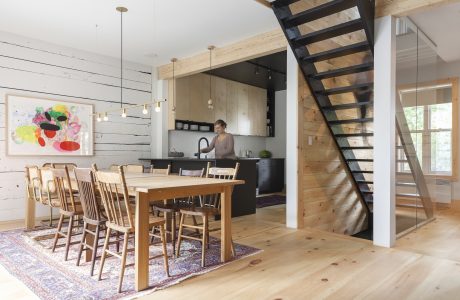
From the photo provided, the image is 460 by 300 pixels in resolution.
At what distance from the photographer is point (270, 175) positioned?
25.2 feet

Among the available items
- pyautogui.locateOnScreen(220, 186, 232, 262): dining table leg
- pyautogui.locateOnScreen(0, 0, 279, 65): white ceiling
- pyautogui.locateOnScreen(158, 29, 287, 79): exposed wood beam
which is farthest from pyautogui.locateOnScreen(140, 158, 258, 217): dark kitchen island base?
pyautogui.locateOnScreen(0, 0, 279, 65): white ceiling

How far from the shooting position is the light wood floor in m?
2.29

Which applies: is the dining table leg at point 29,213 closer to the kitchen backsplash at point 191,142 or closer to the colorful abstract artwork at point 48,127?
the colorful abstract artwork at point 48,127

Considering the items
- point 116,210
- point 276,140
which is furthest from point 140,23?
point 276,140

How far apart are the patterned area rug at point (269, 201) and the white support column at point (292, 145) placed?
176 centimetres

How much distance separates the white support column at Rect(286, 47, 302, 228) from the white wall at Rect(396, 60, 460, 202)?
1189mm

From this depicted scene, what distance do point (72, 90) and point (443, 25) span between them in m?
5.59

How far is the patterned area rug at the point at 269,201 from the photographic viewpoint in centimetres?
612

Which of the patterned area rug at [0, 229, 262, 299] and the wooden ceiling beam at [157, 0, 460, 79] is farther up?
the wooden ceiling beam at [157, 0, 460, 79]

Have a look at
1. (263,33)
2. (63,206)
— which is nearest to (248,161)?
(263,33)

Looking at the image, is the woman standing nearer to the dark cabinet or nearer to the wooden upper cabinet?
the wooden upper cabinet

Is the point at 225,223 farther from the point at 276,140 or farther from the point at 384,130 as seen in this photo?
the point at 276,140

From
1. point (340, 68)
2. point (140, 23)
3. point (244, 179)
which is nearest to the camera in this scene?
point (340, 68)

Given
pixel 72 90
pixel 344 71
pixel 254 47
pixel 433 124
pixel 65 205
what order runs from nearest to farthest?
pixel 65 205 < pixel 344 71 < pixel 254 47 < pixel 433 124 < pixel 72 90
